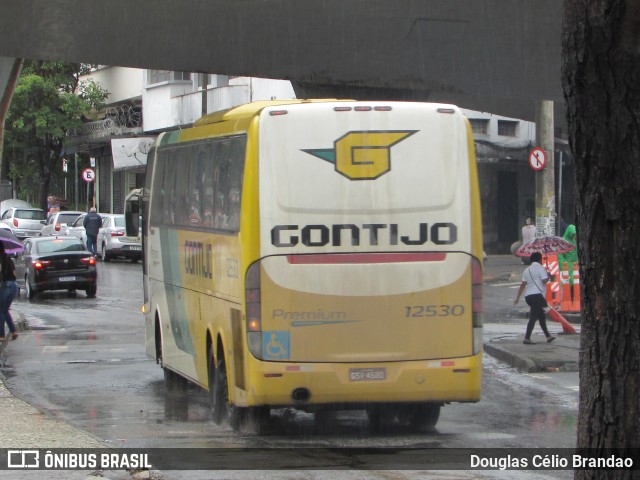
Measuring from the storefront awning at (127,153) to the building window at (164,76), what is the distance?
8.96ft

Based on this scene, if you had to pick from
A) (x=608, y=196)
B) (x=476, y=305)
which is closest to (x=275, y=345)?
(x=476, y=305)

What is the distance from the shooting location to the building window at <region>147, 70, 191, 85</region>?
4772 centimetres

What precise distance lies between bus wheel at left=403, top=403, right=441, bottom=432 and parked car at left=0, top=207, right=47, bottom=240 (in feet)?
127

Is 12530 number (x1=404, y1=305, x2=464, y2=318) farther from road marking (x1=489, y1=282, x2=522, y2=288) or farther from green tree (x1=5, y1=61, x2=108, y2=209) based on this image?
green tree (x1=5, y1=61, x2=108, y2=209)

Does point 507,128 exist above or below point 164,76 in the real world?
below

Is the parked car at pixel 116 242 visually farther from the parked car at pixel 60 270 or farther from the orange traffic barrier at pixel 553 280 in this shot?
the orange traffic barrier at pixel 553 280

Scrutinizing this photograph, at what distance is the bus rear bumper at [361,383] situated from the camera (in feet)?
35.0

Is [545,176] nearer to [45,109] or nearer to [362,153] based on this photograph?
[362,153]

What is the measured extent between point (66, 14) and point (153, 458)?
7.25m

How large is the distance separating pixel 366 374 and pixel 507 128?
35.0 meters

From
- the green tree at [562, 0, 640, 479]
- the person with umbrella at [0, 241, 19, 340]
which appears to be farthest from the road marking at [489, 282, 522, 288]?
the green tree at [562, 0, 640, 479]

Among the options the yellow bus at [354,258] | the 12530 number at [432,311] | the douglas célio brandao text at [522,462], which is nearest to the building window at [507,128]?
the yellow bus at [354,258]

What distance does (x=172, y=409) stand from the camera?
13344mm

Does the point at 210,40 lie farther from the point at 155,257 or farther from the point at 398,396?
the point at 398,396
